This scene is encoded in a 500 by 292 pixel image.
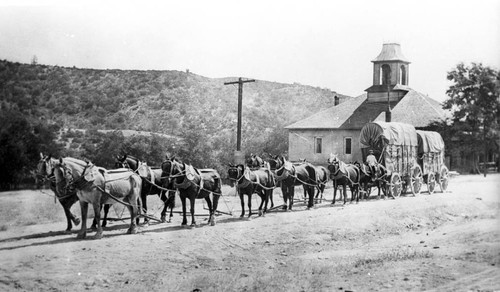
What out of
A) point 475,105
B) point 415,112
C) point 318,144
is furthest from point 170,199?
point 318,144

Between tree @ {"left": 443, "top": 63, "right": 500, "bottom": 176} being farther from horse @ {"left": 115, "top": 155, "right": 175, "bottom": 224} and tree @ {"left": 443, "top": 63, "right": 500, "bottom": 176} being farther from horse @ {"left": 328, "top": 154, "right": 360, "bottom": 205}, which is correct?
horse @ {"left": 115, "top": 155, "right": 175, "bottom": 224}

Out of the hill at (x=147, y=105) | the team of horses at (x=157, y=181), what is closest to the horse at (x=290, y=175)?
the team of horses at (x=157, y=181)

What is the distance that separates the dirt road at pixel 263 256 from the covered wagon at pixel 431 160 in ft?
26.1

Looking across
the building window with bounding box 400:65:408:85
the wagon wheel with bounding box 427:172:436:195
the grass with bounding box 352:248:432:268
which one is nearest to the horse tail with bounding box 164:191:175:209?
the grass with bounding box 352:248:432:268

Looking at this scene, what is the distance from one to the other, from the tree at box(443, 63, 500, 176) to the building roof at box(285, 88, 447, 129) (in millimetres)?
2631

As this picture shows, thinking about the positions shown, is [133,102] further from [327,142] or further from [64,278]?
[64,278]

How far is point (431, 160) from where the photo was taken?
83.6 feet

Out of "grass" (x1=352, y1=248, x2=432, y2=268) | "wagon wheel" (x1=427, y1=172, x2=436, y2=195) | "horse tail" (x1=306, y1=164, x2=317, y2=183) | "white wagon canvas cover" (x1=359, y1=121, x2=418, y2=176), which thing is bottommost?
"grass" (x1=352, y1=248, x2=432, y2=268)

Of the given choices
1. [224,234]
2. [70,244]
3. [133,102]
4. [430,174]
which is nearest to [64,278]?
[70,244]

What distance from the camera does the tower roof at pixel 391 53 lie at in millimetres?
45156

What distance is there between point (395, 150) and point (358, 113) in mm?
22246

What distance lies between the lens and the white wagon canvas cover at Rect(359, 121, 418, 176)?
22828 millimetres

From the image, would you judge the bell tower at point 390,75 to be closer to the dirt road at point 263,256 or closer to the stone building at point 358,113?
the stone building at point 358,113

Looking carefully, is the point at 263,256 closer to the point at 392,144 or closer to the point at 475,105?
the point at 392,144
